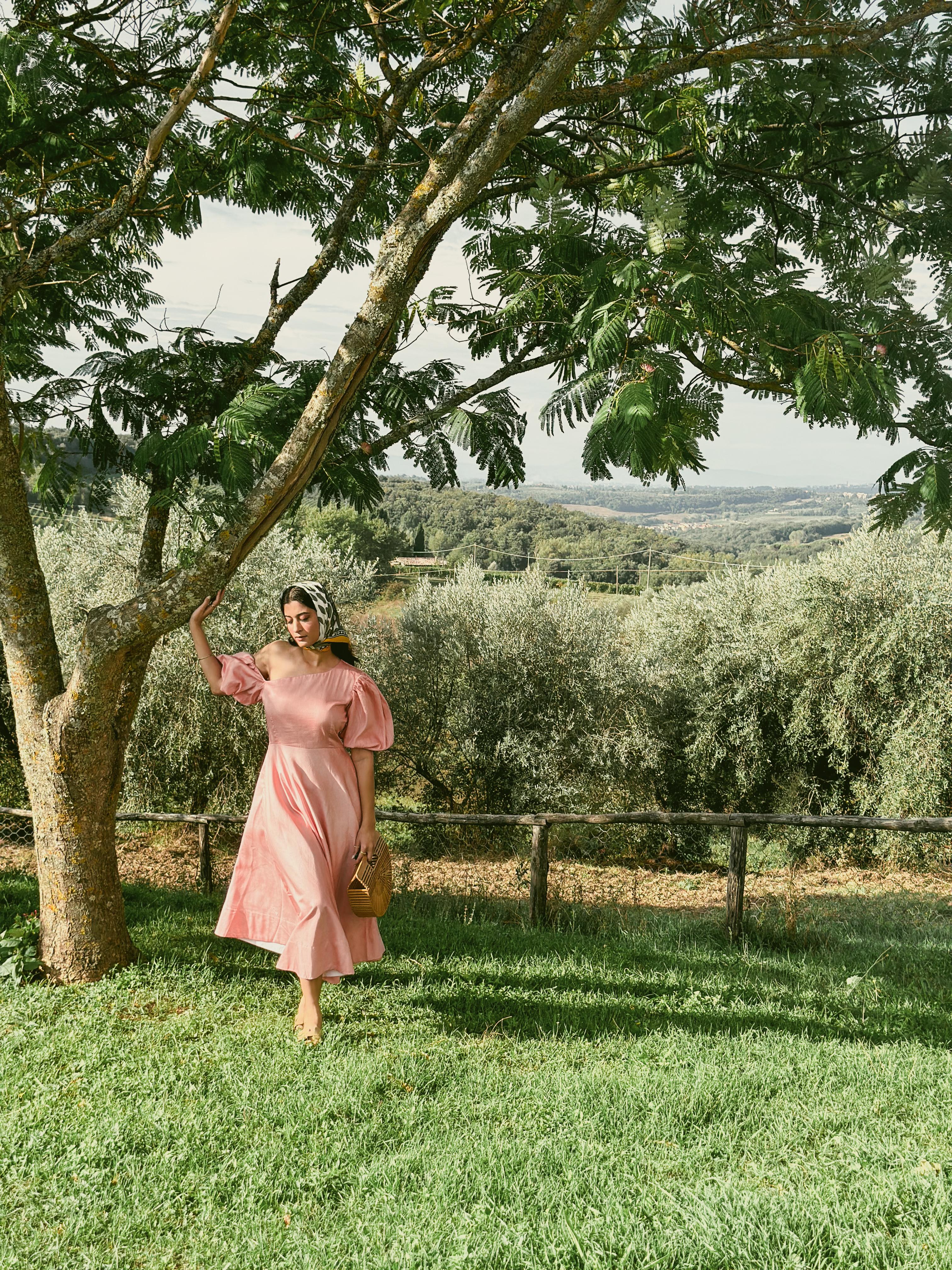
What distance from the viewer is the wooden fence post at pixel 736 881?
244 inches

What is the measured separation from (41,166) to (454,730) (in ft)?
39.1

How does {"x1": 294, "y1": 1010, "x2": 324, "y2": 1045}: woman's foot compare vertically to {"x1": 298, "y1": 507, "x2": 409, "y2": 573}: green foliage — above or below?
below

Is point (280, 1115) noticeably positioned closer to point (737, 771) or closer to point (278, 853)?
point (278, 853)

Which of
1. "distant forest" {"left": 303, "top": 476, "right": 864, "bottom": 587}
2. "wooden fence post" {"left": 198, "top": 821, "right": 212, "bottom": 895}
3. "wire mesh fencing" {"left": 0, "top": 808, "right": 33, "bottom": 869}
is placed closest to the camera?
"wooden fence post" {"left": 198, "top": 821, "right": 212, "bottom": 895}

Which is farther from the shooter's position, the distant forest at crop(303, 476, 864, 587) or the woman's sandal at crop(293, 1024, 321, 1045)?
the distant forest at crop(303, 476, 864, 587)

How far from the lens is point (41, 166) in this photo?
4574 mm

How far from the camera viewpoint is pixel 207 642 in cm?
396

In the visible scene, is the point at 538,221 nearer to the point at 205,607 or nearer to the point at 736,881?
the point at 205,607

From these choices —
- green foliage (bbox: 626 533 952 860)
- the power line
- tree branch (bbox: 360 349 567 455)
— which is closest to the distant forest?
the power line

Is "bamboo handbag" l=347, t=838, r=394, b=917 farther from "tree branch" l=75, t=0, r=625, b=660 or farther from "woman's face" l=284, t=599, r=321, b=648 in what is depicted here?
"tree branch" l=75, t=0, r=625, b=660

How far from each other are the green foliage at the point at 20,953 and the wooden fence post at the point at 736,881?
4.41 meters

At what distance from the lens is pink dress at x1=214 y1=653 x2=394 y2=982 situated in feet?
12.6

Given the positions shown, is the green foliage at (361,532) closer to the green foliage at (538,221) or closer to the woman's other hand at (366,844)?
the green foliage at (538,221)

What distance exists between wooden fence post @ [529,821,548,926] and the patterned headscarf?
302 centimetres
